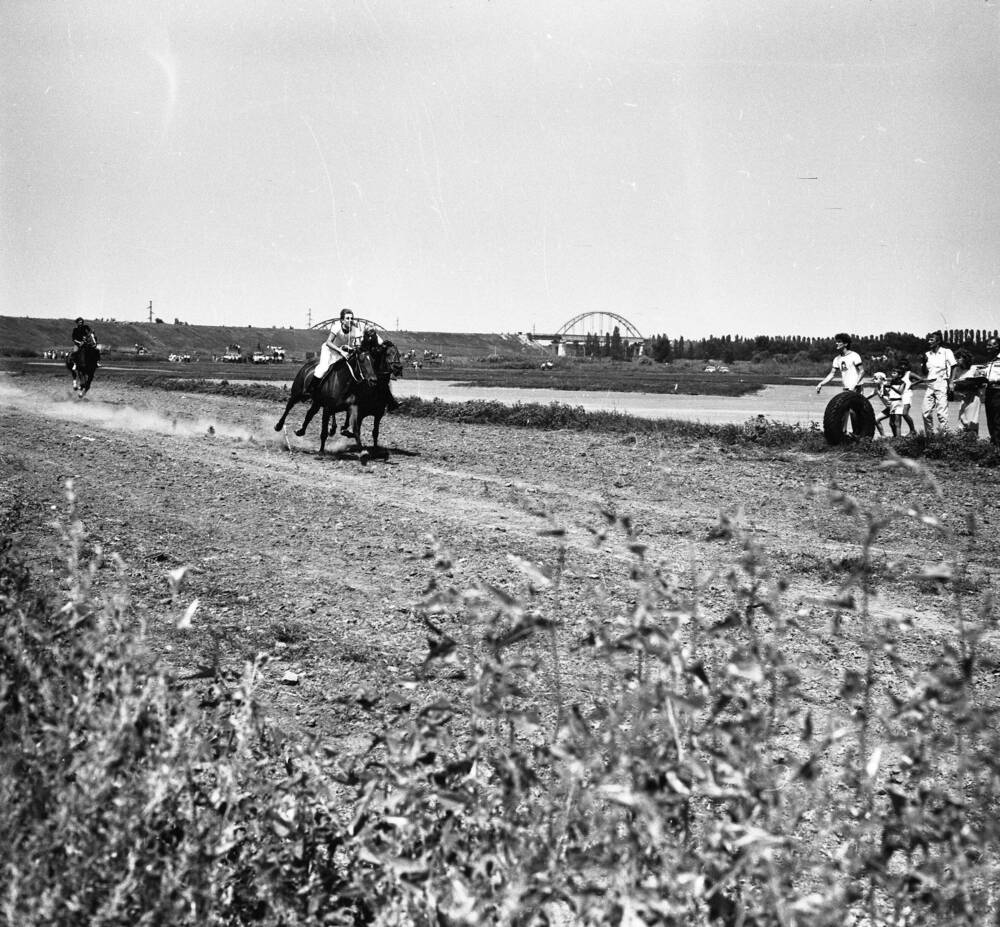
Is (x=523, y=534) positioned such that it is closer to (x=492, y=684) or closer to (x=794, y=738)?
(x=794, y=738)

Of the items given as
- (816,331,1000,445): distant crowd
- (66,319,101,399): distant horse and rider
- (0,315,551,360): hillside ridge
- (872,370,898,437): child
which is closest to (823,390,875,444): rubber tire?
(816,331,1000,445): distant crowd

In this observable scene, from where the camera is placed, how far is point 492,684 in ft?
8.13

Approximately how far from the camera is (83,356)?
2648 cm

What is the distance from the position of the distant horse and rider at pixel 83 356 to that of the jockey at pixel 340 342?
453 inches

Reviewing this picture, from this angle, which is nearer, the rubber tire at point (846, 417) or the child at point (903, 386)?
the rubber tire at point (846, 417)

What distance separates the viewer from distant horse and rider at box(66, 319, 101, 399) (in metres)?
25.5

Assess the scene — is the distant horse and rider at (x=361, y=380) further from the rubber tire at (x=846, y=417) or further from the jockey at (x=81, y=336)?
the jockey at (x=81, y=336)

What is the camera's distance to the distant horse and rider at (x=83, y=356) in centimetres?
2545

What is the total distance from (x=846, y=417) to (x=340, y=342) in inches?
359

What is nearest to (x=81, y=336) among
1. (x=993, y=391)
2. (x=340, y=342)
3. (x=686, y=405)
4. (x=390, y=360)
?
(x=340, y=342)

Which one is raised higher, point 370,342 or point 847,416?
point 370,342

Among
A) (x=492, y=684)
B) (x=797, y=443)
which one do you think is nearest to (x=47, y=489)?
(x=492, y=684)

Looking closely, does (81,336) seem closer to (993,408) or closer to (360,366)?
(360,366)

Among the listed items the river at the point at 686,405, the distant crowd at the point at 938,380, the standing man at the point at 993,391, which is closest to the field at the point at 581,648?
the distant crowd at the point at 938,380
